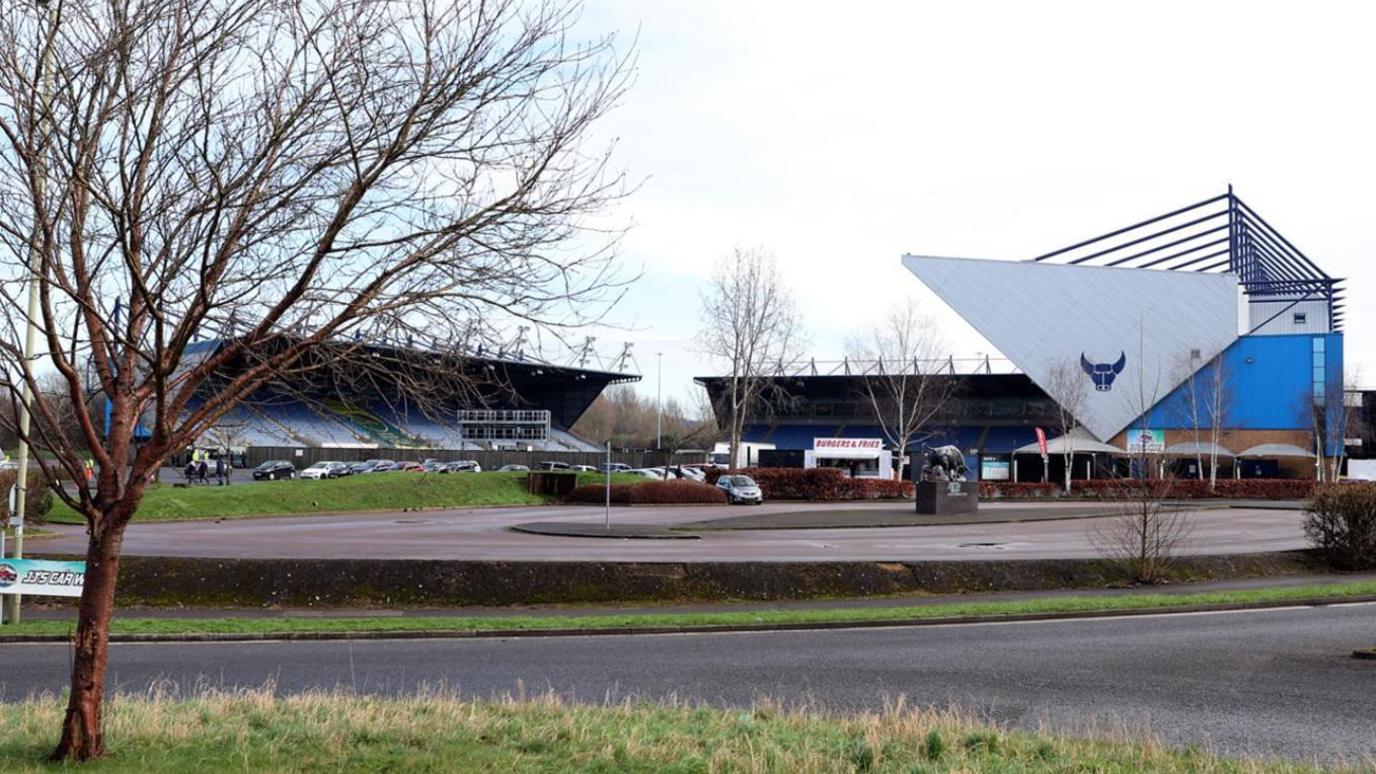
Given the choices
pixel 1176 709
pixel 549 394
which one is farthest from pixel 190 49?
pixel 549 394

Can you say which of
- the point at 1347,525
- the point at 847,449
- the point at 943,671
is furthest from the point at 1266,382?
the point at 943,671

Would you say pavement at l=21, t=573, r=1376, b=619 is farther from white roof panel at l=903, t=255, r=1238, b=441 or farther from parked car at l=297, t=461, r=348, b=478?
white roof panel at l=903, t=255, r=1238, b=441

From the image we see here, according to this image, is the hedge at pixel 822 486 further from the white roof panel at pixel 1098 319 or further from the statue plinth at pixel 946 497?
the white roof panel at pixel 1098 319

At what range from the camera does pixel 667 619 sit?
17.6 metres

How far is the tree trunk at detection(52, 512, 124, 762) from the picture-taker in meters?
7.00

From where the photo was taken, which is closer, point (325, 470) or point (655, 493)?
point (655, 493)

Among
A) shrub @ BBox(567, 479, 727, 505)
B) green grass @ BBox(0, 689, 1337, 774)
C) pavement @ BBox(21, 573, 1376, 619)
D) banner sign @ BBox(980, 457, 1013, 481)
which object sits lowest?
pavement @ BBox(21, 573, 1376, 619)

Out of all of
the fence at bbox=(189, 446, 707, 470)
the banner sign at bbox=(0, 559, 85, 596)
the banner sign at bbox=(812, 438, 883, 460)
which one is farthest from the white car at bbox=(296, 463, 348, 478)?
the banner sign at bbox=(0, 559, 85, 596)

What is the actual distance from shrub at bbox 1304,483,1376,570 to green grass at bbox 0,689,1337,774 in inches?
779

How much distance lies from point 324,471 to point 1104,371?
158 ft

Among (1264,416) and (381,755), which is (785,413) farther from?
(381,755)

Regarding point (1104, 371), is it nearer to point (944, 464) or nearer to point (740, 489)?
point (740, 489)

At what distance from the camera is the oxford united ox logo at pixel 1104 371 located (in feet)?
254

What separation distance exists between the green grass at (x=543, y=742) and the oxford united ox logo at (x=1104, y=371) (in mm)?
72542
